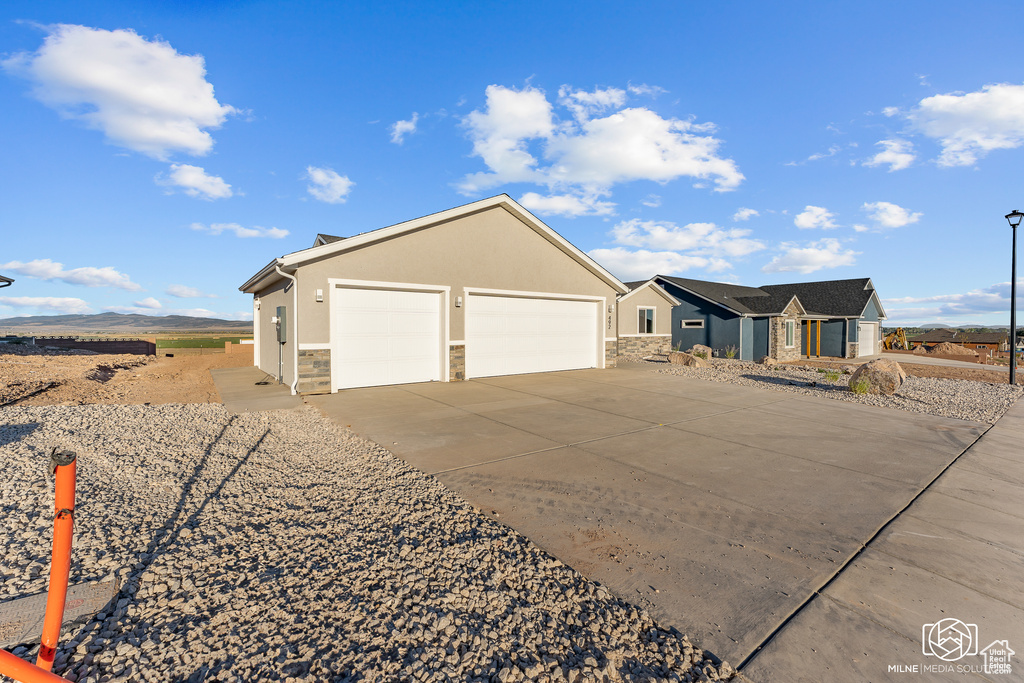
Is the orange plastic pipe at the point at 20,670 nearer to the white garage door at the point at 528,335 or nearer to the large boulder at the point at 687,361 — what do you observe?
the white garage door at the point at 528,335

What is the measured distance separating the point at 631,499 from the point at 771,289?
2926 cm

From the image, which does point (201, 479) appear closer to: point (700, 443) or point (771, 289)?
point (700, 443)

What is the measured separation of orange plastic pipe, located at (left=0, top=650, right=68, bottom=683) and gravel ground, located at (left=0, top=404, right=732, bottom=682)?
2.09 feet

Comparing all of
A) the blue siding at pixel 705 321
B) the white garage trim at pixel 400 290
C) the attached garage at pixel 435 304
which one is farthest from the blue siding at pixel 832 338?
the white garage trim at pixel 400 290

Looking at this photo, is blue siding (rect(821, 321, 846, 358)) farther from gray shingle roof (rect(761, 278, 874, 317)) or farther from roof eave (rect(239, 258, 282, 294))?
roof eave (rect(239, 258, 282, 294))

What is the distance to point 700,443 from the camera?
19.5 ft

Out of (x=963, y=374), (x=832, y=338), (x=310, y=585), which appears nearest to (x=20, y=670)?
(x=310, y=585)

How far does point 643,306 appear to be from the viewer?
70.1 feet

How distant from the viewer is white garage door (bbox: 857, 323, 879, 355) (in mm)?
24453

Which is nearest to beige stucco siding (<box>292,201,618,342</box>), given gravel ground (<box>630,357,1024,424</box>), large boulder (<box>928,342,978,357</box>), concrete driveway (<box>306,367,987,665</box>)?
concrete driveway (<box>306,367,987,665</box>)

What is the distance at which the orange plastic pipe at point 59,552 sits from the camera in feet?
6.11

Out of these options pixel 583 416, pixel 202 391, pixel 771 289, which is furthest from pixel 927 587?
pixel 771 289

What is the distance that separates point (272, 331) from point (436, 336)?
4.81 m

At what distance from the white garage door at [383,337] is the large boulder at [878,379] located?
9.80 m
